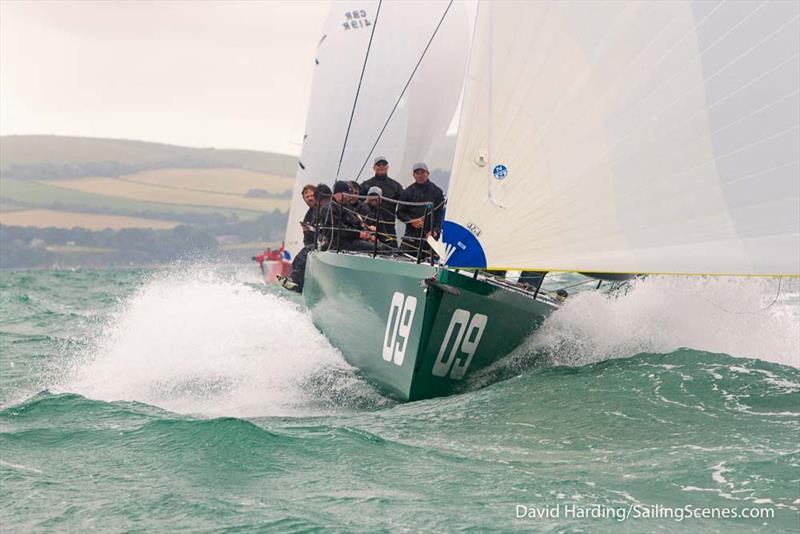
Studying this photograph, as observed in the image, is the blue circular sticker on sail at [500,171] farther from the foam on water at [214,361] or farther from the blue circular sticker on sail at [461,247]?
the foam on water at [214,361]

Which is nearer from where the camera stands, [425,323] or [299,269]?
[425,323]

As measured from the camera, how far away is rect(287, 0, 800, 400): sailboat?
5637 millimetres

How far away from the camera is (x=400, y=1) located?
47.8 ft

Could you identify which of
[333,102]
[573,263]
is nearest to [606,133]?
[573,263]

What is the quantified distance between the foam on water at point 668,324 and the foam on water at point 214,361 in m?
1.64

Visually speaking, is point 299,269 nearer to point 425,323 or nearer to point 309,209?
point 309,209

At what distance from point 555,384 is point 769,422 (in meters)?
1.57

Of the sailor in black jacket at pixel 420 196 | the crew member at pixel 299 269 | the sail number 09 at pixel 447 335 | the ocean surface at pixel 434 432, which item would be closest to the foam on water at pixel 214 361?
the ocean surface at pixel 434 432

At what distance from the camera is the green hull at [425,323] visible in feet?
22.5

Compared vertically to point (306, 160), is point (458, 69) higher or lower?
higher

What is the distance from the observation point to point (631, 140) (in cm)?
601

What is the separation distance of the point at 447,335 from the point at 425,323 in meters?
0.25

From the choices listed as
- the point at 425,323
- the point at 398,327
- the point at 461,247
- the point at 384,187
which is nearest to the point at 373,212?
the point at 384,187

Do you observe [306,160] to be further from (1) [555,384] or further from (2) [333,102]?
(1) [555,384]
